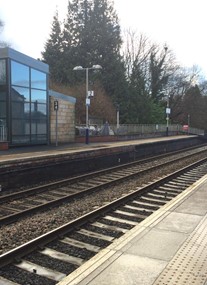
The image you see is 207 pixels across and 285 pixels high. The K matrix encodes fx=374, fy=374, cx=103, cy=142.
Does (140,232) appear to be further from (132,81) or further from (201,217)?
(132,81)

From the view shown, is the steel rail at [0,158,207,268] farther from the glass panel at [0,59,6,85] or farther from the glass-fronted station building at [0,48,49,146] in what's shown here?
the glass panel at [0,59,6,85]

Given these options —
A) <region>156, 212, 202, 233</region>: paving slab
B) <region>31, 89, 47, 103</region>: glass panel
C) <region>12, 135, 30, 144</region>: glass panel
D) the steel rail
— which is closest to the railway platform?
<region>12, 135, 30, 144</region>: glass panel

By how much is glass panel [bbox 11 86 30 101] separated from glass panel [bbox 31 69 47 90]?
34.9 inches

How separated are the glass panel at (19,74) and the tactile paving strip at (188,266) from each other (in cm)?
1539

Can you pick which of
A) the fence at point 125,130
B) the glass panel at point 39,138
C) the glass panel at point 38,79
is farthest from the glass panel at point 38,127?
the fence at point 125,130

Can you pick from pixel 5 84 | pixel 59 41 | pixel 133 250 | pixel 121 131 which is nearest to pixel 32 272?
pixel 133 250

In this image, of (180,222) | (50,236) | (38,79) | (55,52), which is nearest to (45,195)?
(50,236)

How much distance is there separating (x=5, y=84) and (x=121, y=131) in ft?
63.1

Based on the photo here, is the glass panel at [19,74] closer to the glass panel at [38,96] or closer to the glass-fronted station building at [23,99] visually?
the glass-fronted station building at [23,99]

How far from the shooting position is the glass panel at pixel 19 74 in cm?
1942

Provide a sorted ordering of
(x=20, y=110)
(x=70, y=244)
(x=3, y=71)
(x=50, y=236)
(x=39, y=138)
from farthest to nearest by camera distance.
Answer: (x=39, y=138), (x=20, y=110), (x=3, y=71), (x=50, y=236), (x=70, y=244)

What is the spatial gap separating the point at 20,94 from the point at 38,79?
2286 millimetres

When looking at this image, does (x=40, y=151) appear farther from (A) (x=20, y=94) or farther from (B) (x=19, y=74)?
(B) (x=19, y=74)

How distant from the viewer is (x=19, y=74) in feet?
65.6
